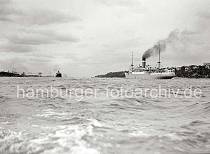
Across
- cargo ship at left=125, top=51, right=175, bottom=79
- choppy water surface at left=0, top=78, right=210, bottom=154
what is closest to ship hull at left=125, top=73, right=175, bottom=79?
cargo ship at left=125, top=51, right=175, bottom=79

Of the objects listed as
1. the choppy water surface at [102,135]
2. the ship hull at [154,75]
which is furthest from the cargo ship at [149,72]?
the choppy water surface at [102,135]

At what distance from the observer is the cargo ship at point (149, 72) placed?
123 meters

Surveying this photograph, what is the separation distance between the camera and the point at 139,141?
7250 millimetres

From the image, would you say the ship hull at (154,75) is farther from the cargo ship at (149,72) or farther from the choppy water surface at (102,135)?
the choppy water surface at (102,135)

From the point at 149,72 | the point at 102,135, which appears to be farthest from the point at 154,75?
the point at 102,135

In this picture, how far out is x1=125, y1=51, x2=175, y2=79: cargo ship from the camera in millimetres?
122938

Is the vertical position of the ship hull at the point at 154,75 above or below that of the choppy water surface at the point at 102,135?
above

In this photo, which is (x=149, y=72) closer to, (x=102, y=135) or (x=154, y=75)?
(x=154, y=75)

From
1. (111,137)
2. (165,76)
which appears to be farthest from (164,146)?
(165,76)

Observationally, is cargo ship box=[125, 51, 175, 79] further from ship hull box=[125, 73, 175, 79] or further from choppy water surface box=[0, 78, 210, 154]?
choppy water surface box=[0, 78, 210, 154]

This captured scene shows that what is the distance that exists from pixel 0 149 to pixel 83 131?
2428mm

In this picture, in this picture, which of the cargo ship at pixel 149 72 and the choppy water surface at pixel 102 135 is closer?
the choppy water surface at pixel 102 135

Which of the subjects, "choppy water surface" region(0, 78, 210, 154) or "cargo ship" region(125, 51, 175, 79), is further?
"cargo ship" region(125, 51, 175, 79)

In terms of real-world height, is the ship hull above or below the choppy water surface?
above
